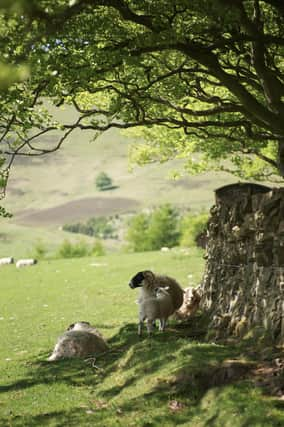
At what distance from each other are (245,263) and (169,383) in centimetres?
548

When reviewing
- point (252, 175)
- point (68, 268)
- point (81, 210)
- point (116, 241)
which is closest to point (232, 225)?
point (252, 175)

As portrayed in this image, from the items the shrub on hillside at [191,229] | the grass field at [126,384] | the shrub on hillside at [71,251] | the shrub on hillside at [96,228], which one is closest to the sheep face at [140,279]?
the grass field at [126,384]

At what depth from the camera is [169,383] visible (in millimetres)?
13352

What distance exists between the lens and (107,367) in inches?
655

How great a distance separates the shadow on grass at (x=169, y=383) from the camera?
456 inches

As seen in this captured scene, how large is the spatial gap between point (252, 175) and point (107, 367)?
2309cm

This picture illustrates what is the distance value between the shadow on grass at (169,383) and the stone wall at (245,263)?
1.32 metres

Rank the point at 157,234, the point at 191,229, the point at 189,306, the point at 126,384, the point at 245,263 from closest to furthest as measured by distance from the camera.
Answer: the point at 126,384
the point at 245,263
the point at 189,306
the point at 191,229
the point at 157,234

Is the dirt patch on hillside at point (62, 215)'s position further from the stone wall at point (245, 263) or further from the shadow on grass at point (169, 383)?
the shadow on grass at point (169, 383)

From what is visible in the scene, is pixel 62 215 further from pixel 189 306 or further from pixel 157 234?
pixel 189 306

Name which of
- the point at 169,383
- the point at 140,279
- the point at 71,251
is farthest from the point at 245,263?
the point at 71,251

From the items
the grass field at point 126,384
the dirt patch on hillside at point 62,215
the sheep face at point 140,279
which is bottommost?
the grass field at point 126,384

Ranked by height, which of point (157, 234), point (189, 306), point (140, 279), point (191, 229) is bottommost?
point (189, 306)

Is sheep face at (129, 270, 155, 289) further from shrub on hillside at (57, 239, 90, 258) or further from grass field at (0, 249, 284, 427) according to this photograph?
shrub on hillside at (57, 239, 90, 258)
